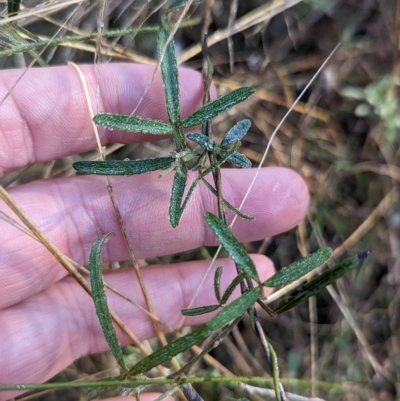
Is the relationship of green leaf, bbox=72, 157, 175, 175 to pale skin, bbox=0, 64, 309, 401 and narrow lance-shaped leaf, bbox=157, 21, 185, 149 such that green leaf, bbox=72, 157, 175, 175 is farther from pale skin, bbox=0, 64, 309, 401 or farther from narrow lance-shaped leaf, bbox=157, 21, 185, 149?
pale skin, bbox=0, 64, 309, 401

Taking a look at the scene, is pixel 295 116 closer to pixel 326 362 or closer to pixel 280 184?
pixel 280 184

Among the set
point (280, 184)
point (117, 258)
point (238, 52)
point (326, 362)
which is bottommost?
point (326, 362)

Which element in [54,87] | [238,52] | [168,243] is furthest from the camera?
[238,52]

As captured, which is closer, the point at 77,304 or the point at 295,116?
the point at 77,304

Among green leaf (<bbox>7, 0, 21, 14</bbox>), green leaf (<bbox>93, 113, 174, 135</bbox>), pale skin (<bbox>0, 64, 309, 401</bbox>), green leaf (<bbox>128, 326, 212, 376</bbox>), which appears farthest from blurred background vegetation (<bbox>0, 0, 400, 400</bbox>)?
green leaf (<bbox>128, 326, 212, 376</bbox>)

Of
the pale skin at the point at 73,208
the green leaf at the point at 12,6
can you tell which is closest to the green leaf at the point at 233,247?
the pale skin at the point at 73,208

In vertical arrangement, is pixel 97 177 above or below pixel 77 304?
above

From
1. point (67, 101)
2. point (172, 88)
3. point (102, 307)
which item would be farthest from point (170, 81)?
point (102, 307)

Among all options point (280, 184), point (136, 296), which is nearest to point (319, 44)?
point (280, 184)
